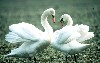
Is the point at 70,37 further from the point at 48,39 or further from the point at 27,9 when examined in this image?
the point at 27,9

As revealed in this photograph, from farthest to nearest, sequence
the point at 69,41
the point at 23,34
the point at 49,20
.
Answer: the point at 49,20 → the point at 23,34 → the point at 69,41

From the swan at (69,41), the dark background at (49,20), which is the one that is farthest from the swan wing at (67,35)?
the dark background at (49,20)

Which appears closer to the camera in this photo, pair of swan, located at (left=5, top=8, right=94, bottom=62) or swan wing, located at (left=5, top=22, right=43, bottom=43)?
pair of swan, located at (left=5, top=8, right=94, bottom=62)

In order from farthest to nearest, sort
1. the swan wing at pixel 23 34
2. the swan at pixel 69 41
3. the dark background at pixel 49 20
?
1. the dark background at pixel 49 20
2. the swan wing at pixel 23 34
3. the swan at pixel 69 41

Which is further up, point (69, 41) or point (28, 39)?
point (28, 39)

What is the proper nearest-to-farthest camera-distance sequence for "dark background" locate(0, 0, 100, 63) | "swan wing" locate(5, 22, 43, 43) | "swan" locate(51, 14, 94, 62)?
"swan" locate(51, 14, 94, 62), "swan wing" locate(5, 22, 43, 43), "dark background" locate(0, 0, 100, 63)

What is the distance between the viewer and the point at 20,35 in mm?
9164

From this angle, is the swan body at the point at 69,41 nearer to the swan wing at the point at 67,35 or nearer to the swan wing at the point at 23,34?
the swan wing at the point at 67,35

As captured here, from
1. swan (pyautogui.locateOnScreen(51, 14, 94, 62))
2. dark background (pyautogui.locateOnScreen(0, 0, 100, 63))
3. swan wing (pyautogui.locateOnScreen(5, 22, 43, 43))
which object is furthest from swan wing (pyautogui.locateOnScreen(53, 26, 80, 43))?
dark background (pyautogui.locateOnScreen(0, 0, 100, 63))

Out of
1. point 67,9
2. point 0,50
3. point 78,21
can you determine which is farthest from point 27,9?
point 0,50

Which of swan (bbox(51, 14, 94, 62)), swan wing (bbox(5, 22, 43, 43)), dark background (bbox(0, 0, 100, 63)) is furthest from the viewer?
dark background (bbox(0, 0, 100, 63))

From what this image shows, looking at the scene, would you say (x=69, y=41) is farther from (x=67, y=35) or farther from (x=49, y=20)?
(x=49, y=20)

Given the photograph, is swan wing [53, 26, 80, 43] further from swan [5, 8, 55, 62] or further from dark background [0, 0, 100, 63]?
dark background [0, 0, 100, 63]

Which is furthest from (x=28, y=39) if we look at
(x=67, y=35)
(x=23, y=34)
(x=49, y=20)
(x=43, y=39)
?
(x=49, y=20)
